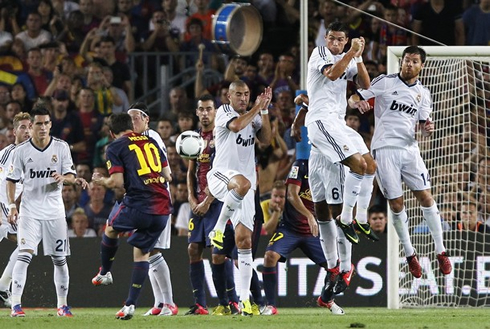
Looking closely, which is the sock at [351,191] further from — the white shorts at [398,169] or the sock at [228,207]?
the sock at [228,207]

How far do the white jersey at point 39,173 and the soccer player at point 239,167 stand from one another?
70.6 inches

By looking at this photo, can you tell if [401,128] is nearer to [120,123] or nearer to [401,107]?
[401,107]

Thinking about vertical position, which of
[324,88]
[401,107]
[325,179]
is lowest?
[325,179]

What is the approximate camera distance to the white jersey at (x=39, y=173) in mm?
13188

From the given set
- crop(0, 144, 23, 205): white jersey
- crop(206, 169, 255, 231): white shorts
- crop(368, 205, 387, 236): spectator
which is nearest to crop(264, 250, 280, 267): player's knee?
crop(206, 169, 255, 231): white shorts

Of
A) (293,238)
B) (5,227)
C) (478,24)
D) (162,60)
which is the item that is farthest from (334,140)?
(162,60)

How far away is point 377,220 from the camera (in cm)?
1577

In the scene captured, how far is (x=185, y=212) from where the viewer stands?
16.6 metres

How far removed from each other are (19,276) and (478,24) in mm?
8693

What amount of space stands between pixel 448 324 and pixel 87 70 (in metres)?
10.0

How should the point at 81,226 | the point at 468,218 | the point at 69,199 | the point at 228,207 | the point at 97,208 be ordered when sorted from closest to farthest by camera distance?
the point at 228,207 < the point at 468,218 < the point at 81,226 < the point at 97,208 < the point at 69,199

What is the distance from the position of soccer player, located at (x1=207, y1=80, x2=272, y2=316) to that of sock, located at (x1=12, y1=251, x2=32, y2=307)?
86.2 inches

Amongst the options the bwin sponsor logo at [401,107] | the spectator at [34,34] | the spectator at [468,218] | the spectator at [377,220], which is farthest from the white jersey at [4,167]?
the spectator at [468,218]

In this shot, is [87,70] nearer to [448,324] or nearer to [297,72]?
[297,72]
